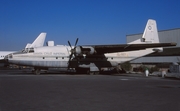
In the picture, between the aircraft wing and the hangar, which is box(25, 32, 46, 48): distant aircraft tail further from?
the hangar

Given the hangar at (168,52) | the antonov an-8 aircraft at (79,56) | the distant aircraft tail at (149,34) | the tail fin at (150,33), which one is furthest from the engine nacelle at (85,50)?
the hangar at (168,52)

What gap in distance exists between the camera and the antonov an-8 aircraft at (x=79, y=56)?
2931 cm

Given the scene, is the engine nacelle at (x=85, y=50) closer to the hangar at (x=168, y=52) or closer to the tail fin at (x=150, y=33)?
the tail fin at (x=150, y=33)

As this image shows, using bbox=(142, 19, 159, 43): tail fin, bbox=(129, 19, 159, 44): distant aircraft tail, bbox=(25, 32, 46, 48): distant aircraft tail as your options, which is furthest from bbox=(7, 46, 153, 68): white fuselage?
bbox=(25, 32, 46, 48): distant aircraft tail

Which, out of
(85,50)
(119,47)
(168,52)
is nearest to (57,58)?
(85,50)

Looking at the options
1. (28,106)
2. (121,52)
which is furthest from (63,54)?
(28,106)

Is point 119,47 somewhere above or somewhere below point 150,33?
below

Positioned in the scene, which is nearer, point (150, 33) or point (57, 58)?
point (57, 58)

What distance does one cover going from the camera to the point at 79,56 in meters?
30.2

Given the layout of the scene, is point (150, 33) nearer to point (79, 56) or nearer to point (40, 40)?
point (79, 56)

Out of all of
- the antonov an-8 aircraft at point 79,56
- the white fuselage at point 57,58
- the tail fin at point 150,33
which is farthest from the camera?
the tail fin at point 150,33

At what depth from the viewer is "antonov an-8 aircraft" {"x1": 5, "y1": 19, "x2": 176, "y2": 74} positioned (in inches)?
1154

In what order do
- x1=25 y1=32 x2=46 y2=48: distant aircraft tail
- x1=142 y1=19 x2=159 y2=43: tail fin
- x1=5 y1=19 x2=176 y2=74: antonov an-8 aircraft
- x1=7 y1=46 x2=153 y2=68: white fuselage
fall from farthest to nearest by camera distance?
1. x1=25 y1=32 x2=46 y2=48: distant aircraft tail
2. x1=142 y1=19 x2=159 y2=43: tail fin
3. x1=5 y1=19 x2=176 y2=74: antonov an-8 aircraft
4. x1=7 y1=46 x2=153 y2=68: white fuselage

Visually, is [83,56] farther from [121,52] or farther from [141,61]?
[141,61]
